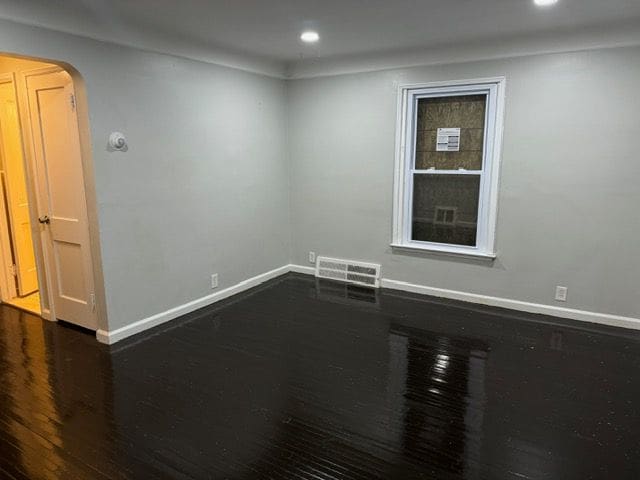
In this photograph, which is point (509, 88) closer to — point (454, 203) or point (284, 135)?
point (454, 203)

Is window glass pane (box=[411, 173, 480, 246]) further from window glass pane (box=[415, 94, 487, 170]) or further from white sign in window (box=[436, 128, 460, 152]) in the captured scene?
white sign in window (box=[436, 128, 460, 152])

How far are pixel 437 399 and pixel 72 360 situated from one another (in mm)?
2622

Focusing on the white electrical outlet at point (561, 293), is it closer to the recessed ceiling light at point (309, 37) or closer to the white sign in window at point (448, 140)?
the white sign in window at point (448, 140)

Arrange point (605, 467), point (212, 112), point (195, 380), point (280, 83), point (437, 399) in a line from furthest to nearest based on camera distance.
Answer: point (280, 83)
point (212, 112)
point (195, 380)
point (437, 399)
point (605, 467)

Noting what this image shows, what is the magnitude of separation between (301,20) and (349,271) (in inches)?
110

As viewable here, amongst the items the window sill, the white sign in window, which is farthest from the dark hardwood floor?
the white sign in window

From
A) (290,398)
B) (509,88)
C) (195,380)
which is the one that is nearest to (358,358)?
(290,398)

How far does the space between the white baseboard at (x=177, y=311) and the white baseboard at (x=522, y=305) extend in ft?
4.67

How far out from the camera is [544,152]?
3.92 metres

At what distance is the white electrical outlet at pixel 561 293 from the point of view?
13.2 feet

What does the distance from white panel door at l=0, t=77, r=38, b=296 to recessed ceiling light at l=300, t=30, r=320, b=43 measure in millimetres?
2582

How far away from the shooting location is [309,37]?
375 centimetres

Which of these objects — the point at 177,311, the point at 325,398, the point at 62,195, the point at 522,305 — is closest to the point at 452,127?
the point at 522,305

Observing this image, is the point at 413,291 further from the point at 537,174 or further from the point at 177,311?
the point at 177,311
